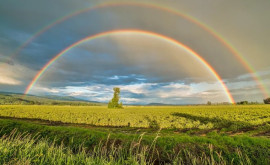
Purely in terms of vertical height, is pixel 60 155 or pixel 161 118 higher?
pixel 60 155

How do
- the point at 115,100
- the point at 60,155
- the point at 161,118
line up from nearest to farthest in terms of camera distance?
the point at 60,155 < the point at 161,118 < the point at 115,100

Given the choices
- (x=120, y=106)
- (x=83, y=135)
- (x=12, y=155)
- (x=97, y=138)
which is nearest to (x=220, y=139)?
(x=97, y=138)

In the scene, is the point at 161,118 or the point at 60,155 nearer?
the point at 60,155

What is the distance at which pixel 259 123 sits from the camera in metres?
30.3

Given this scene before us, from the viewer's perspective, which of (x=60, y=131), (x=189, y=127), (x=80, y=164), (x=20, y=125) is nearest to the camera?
(x=80, y=164)

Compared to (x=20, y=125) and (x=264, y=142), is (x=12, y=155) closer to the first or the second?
(x=264, y=142)

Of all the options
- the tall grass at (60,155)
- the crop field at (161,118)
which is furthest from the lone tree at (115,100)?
the tall grass at (60,155)

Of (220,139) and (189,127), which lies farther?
(189,127)

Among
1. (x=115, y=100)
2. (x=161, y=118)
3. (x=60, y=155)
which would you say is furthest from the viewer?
(x=115, y=100)

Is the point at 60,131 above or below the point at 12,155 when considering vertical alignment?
below

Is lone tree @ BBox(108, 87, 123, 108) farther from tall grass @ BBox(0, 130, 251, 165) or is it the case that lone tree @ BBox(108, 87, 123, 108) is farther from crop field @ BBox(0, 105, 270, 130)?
tall grass @ BBox(0, 130, 251, 165)

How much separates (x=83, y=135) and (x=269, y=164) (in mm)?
14389

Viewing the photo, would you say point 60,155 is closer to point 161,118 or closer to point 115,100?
point 161,118

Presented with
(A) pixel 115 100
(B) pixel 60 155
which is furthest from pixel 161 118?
(A) pixel 115 100
